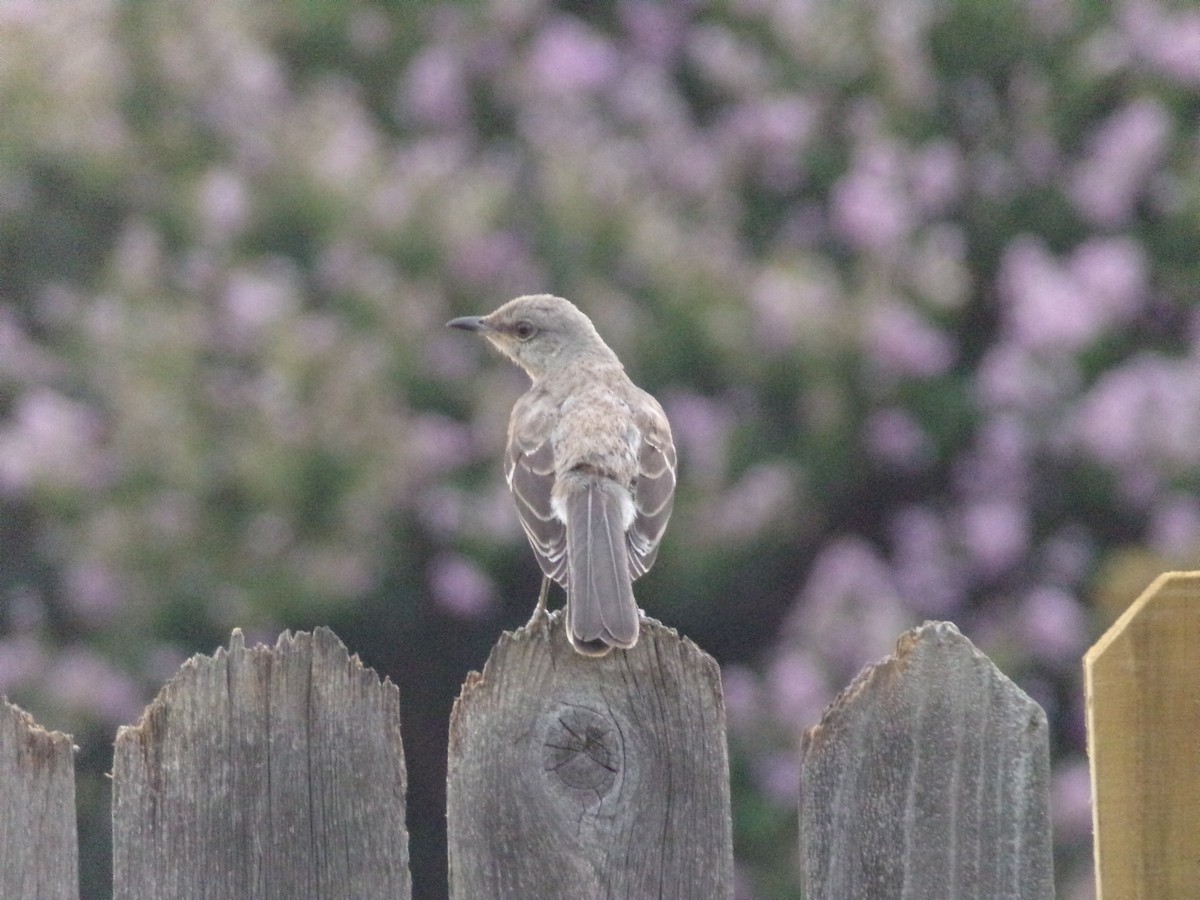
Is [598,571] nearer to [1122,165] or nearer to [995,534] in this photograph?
[995,534]

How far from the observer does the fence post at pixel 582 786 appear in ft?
9.59

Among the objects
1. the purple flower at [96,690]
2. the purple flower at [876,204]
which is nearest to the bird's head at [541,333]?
the purple flower at [876,204]

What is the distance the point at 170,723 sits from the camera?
2980mm

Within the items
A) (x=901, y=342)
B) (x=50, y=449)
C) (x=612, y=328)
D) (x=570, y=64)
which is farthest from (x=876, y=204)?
(x=50, y=449)

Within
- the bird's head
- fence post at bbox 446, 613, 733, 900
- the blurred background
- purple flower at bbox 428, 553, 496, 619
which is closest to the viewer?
fence post at bbox 446, 613, 733, 900

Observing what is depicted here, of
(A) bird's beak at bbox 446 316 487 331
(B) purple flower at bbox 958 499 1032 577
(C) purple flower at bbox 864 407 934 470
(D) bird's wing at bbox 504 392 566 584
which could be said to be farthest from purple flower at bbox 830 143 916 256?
(D) bird's wing at bbox 504 392 566 584

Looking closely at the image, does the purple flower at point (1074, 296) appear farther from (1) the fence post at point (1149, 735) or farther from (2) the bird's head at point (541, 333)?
(1) the fence post at point (1149, 735)

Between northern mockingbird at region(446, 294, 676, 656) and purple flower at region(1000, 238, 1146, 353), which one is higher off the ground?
purple flower at region(1000, 238, 1146, 353)

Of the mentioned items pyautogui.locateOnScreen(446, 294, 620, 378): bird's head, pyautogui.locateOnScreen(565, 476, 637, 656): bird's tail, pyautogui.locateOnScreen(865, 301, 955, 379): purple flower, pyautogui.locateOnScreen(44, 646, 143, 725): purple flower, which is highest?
pyautogui.locateOnScreen(865, 301, 955, 379): purple flower

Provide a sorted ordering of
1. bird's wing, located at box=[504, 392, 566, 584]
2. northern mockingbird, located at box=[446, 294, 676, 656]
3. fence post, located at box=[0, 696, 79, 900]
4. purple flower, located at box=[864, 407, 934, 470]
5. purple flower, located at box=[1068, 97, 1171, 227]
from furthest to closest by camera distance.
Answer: purple flower, located at box=[1068, 97, 1171, 227] < purple flower, located at box=[864, 407, 934, 470] < bird's wing, located at box=[504, 392, 566, 584] < northern mockingbird, located at box=[446, 294, 676, 656] < fence post, located at box=[0, 696, 79, 900]

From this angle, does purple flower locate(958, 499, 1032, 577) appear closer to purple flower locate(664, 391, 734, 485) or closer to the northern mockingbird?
purple flower locate(664, 391, 734, 485)

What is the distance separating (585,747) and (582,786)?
2.3 inches

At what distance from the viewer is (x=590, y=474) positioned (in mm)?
5055

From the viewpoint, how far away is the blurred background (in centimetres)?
745
